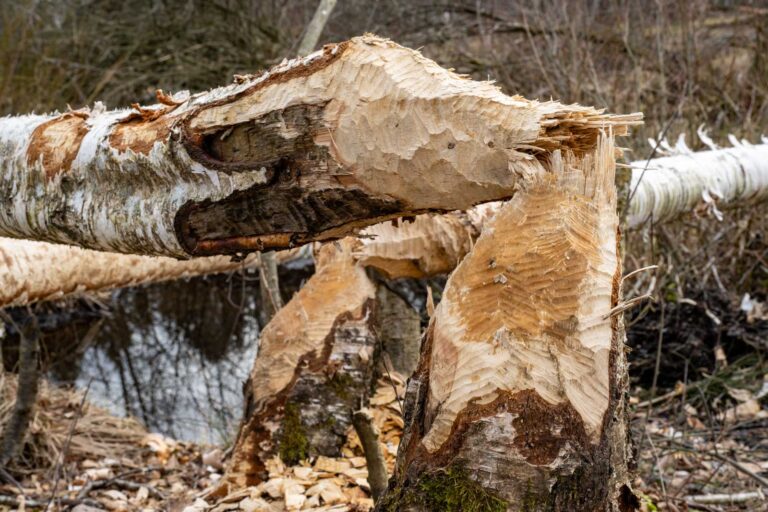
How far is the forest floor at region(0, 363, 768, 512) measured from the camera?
2.07 m

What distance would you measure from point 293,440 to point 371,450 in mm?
540

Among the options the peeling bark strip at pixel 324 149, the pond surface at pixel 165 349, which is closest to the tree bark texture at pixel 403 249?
the peeling bark strip at pixel 324 149

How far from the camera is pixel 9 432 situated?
11.2 ft

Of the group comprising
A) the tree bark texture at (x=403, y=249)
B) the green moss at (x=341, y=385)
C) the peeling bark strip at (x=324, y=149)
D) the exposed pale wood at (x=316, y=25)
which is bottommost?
the green moss at (x=341, y=385)

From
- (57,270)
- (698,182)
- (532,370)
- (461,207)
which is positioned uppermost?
(698,182)

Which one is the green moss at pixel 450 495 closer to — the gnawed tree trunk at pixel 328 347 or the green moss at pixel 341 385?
the gnawed tree trunk at pixel 328 347

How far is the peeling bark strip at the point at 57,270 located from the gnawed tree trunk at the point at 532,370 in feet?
5.29

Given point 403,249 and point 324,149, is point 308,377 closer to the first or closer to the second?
point 403,249

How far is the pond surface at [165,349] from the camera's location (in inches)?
213

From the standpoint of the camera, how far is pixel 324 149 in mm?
1216

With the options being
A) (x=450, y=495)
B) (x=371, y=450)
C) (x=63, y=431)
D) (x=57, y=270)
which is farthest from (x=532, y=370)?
(x=63, y=431)

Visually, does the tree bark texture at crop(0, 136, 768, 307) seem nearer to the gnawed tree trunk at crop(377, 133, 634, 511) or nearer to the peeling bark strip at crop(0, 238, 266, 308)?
the peeling bark strip at crop(0, 238, 266, 308)

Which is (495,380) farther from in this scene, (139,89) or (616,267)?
(139,89)

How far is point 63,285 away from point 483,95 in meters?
2.00
